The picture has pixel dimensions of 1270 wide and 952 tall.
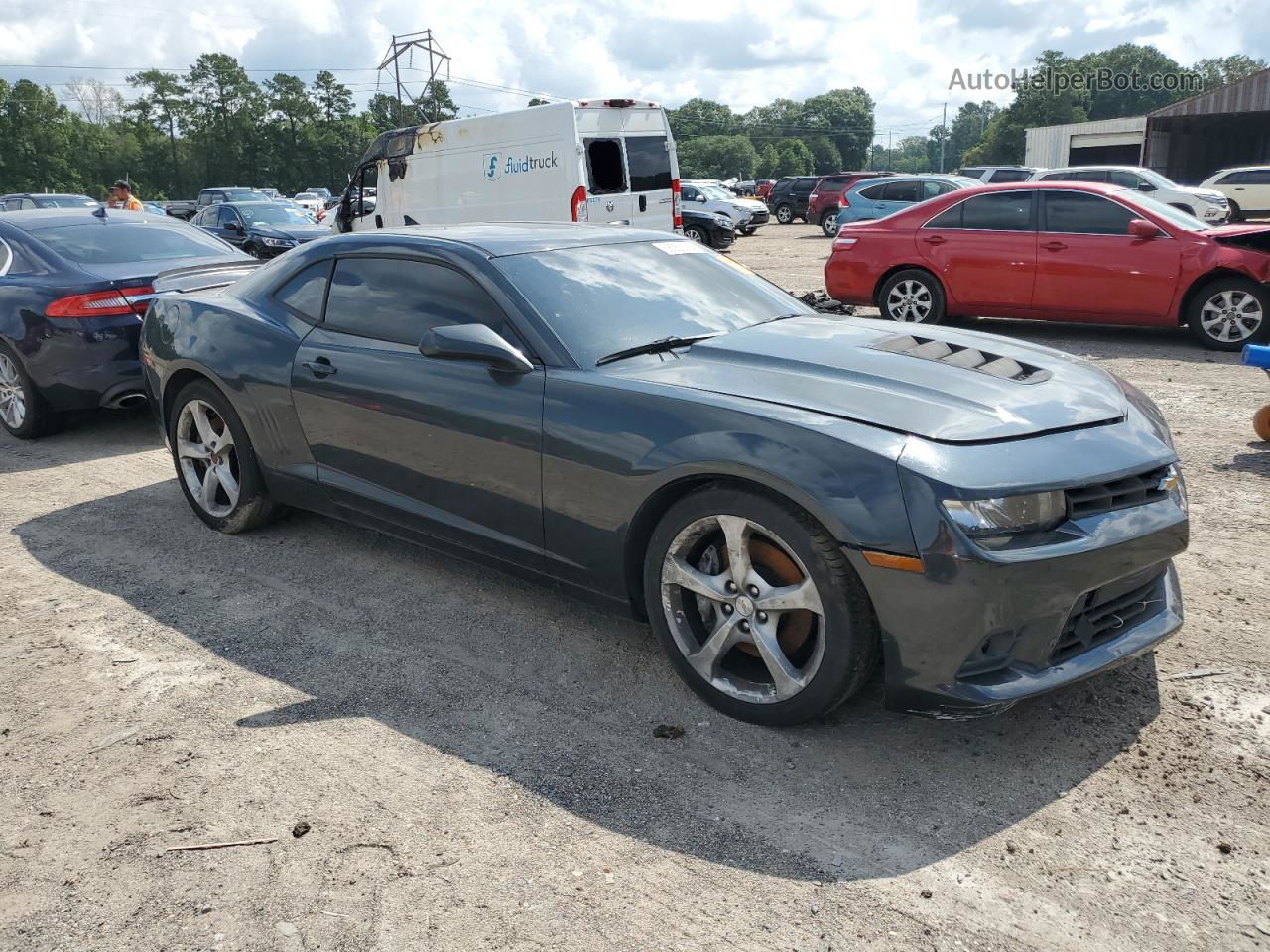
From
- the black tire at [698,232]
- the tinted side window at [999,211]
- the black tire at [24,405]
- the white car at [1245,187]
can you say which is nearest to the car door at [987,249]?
the tinted side window at [999,211]

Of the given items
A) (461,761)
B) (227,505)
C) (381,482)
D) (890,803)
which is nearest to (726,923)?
(890,803)

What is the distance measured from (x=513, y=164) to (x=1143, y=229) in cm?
821

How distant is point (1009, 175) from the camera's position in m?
26.8

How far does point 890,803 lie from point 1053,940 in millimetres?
621

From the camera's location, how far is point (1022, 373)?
369 centimetres

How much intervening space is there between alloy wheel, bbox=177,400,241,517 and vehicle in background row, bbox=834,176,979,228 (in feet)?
62.3

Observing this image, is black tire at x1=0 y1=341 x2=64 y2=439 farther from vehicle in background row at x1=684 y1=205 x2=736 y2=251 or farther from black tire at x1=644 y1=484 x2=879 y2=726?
vehicle in background row at x1=684 y1=205 x2=736 y2=251

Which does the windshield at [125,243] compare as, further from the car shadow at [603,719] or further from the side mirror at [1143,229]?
the side mirror at [1143,229]

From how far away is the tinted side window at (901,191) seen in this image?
22.5 m

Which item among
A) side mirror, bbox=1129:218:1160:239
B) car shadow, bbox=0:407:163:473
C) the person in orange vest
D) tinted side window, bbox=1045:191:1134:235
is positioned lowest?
car shadow, bbox=0:407:163:473

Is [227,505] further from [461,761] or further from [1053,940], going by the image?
[1053,940]

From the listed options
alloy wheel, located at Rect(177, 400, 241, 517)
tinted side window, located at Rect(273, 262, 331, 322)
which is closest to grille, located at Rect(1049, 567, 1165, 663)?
tinted side window, located at Rect(273, 262, 331, 322)

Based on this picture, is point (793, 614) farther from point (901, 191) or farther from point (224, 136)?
point (224, 136)

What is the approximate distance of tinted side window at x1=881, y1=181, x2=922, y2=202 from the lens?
22547 millimetres
